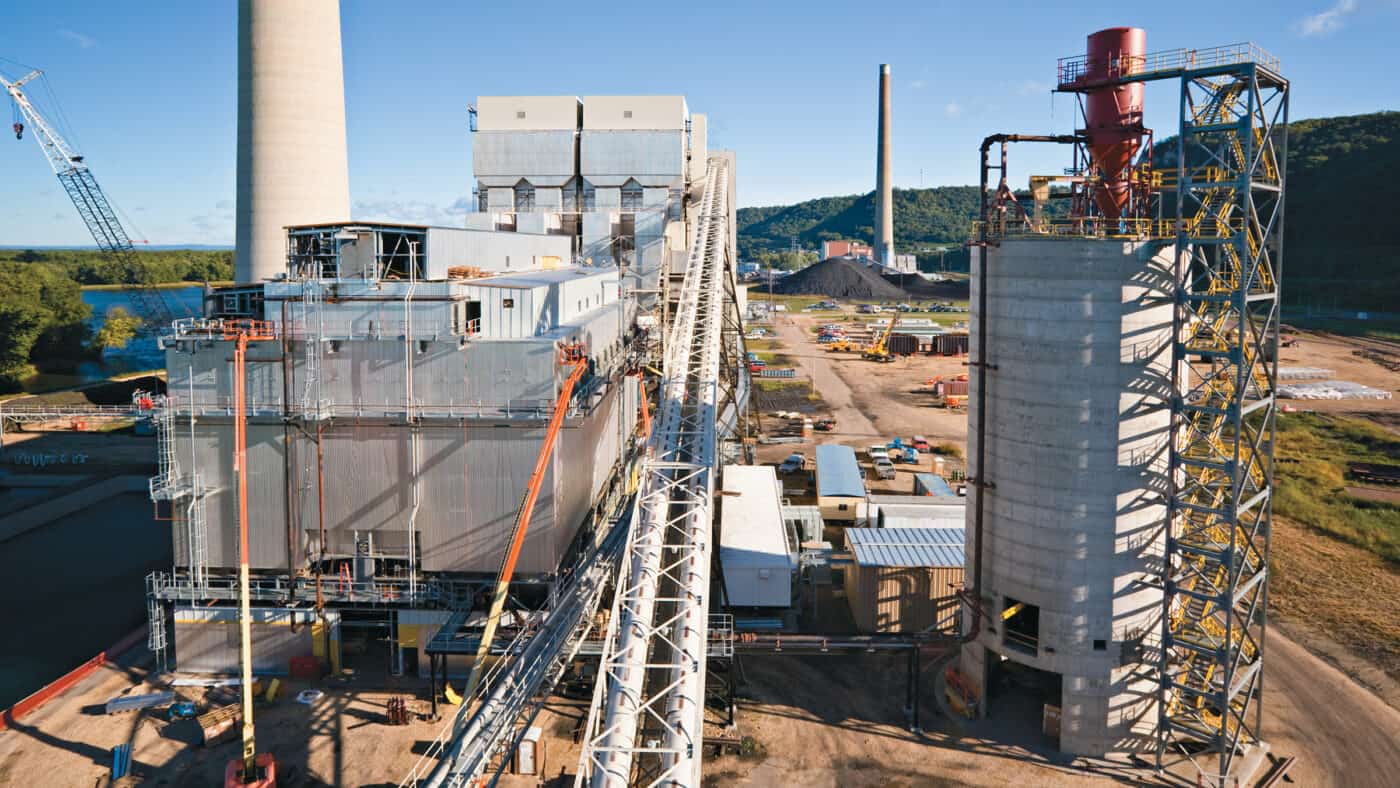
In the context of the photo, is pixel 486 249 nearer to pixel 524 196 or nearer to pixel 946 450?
pixel 524 196

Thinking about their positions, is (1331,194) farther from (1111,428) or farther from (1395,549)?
(1111,428)

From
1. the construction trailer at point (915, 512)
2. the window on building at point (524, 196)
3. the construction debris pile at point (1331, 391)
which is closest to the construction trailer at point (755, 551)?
the construction trailer at point (915, 512)

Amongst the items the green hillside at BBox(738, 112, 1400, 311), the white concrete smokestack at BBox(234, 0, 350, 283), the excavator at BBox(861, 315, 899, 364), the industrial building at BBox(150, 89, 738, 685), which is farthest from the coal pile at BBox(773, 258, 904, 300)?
the industrial building at BBox(150, 89, 738, 685)

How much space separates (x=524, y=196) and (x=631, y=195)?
646 cm

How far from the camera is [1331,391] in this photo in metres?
78.3

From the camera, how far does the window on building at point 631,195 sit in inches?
2223

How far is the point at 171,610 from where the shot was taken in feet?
103

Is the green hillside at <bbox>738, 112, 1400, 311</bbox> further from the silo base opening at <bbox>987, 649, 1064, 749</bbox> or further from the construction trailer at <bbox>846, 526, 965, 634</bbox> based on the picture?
the silo base opening at <bbox>987, 649, 1064, 749</bbox>

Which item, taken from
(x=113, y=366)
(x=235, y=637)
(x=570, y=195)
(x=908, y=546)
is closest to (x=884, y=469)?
(x=908, y=546)

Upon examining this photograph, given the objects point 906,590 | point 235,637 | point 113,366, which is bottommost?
point 235,637

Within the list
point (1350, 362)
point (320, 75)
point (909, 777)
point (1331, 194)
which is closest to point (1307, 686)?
point (909, 777)

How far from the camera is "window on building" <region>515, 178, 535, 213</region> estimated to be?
57.4 meters

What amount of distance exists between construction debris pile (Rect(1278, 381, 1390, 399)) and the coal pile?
9991 centimetres

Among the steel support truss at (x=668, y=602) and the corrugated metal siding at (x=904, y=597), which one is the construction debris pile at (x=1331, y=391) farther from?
the steel support truss at (x=668, y=602)
